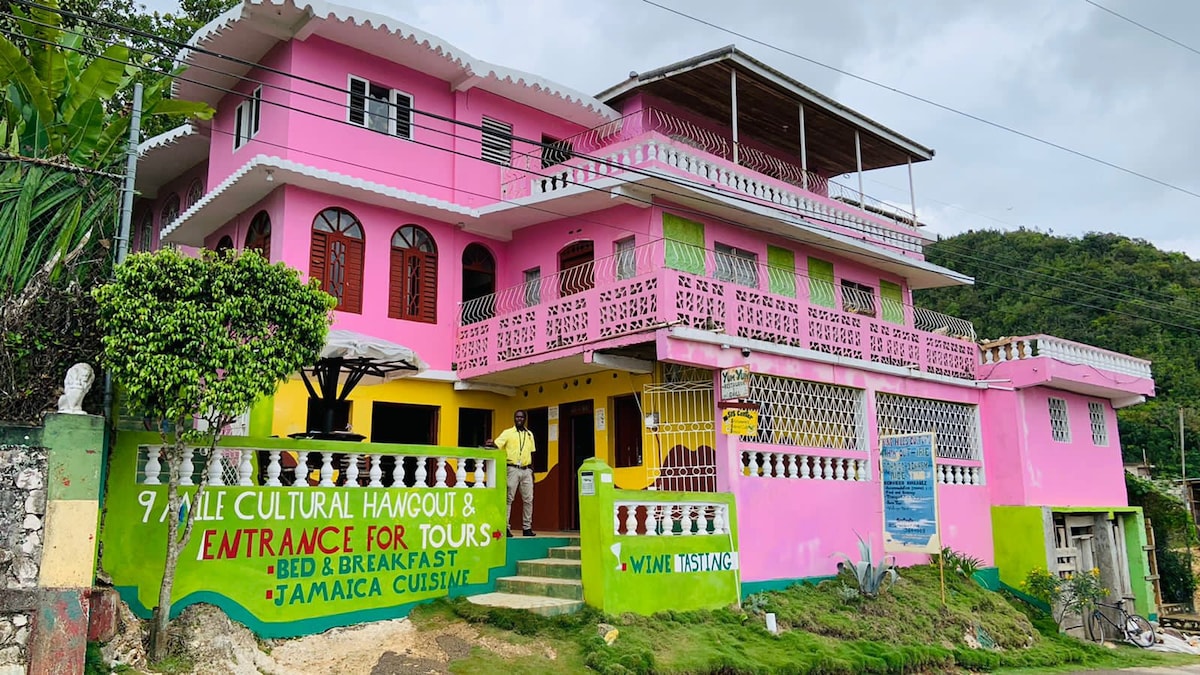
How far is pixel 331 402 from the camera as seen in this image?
10680 mm

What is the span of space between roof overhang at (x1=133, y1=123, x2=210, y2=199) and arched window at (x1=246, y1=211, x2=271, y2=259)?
3042mm

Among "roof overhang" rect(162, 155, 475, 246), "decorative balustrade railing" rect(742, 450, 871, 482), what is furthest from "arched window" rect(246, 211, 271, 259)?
"decorative balustrade railing" rect(742, 450, 871, 482)

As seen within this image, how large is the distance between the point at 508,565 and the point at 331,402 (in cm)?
295

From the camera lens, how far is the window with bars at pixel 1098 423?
18923 millimetres

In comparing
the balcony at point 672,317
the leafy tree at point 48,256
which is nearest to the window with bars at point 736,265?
the balcony at point 672,317

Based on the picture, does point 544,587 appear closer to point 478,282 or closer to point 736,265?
point 478,282

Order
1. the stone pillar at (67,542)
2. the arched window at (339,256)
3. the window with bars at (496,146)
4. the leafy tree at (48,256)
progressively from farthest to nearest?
the window with bars at (496,146) < the arched window at (339,256) < the leafy tree at (48,256) < the stone pillar at (67,542)

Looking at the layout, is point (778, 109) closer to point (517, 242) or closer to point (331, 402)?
point (517, 242)

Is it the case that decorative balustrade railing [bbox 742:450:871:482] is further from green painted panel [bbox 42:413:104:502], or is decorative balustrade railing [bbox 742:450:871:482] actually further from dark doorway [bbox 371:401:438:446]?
green painted panel [bbox 42:413:104:502]

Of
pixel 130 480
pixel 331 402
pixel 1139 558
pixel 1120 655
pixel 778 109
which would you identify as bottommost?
pixel 1120 655

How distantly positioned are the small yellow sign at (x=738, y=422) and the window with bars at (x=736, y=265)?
4.13 meters

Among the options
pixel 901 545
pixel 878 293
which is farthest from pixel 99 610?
pixel 878 293

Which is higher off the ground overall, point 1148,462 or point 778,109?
point 778,109

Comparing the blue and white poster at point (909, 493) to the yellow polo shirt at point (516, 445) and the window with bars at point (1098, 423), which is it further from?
the window with bars at point (1098, 423)
